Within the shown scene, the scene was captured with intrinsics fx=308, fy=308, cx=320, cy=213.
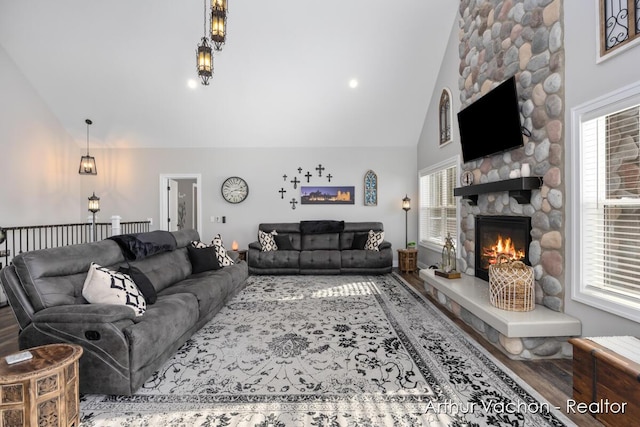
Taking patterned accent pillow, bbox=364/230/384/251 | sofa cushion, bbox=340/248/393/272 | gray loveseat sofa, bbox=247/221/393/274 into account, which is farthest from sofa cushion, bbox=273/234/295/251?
patterned accent pillow, bbox=364/230/384/251

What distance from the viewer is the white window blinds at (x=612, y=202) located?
218 cm

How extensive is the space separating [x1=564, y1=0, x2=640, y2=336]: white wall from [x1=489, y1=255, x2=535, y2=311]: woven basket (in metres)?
0.29

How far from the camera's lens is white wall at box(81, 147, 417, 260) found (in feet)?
22.2

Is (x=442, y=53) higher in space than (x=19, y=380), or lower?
higher

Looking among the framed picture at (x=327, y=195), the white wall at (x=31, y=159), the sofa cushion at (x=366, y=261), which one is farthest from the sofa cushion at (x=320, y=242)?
the white wall at (x=31, y=159)

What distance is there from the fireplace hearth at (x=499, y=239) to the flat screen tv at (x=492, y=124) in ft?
2.56

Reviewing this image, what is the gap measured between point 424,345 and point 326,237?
3751 millimetres

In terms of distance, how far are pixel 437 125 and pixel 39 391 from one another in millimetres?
5916

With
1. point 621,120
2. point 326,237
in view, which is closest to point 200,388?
point 621,120

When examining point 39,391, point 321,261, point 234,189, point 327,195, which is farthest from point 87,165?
point 39,391

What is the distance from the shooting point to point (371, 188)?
266 inches

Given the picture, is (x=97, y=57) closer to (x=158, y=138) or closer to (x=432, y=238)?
(x=158, y=138)

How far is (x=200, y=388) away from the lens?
7.07 feet

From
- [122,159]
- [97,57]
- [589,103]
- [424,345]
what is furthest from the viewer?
[122,159]
